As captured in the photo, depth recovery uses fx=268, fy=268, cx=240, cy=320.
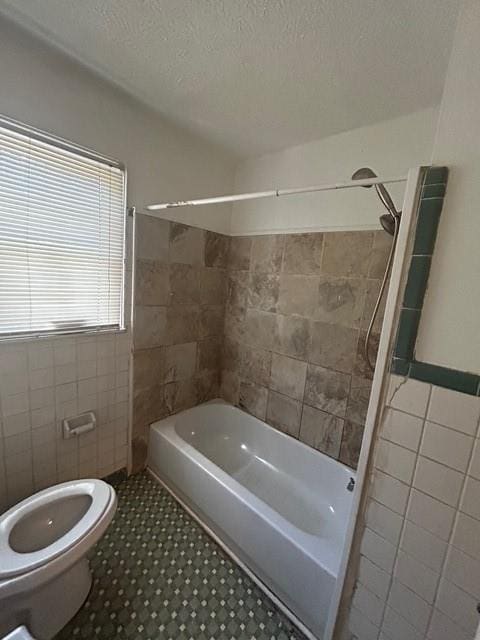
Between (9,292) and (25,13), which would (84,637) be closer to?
(9,292)

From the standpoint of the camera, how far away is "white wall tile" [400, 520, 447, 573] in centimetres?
78

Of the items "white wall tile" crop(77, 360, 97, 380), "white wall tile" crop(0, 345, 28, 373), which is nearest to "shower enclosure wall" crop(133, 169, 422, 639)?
"white wall tile" crop(77, 360, 97, 380)

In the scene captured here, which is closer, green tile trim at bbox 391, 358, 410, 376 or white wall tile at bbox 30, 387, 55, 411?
green tile trim at bbox 391, 358, 410, 376

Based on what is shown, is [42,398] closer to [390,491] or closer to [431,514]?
[390,491]

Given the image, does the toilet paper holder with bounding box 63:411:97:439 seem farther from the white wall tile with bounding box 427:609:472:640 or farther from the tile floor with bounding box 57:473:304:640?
the white wall tile with bounding box 427:609:472:640

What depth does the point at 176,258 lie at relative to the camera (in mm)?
1847

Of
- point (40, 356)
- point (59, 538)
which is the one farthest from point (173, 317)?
point (59, 538)

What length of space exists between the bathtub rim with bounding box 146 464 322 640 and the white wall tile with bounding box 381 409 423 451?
3.23ft

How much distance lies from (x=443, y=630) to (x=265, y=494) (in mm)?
1105

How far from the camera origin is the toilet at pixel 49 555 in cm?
92

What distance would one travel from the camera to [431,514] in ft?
2.57

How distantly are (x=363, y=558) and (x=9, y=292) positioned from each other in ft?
5.93

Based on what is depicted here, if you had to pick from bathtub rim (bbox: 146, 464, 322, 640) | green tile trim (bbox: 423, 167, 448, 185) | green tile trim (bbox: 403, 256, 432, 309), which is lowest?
bathtub rim (bbox: 146, 464, 322, 640)

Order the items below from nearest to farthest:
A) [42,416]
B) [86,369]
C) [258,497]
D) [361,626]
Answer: [361,626], [42,416], [86,369], [258,497]
